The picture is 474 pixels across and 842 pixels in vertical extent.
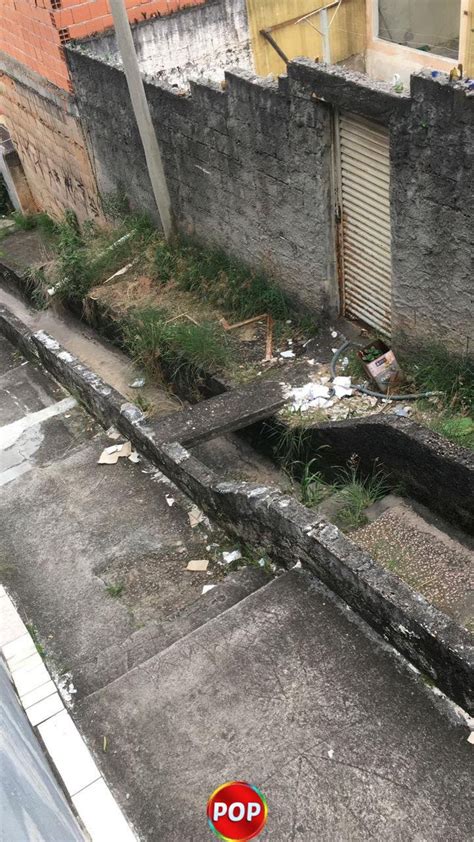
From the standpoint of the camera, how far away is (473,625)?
12.3ft

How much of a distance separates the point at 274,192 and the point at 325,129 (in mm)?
831

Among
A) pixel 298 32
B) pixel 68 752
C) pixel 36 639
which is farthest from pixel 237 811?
pixel 298 32

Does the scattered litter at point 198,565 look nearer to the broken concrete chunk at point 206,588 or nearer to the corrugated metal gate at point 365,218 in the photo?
the broken concrete chunk at point 206,588

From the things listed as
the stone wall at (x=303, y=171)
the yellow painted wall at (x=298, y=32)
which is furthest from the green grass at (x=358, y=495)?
the yellow painted wall at (x=298, y=32)

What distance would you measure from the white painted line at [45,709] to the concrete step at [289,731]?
107 mm

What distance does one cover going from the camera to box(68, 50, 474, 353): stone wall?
474cm

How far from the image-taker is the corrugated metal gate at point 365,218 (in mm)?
5359

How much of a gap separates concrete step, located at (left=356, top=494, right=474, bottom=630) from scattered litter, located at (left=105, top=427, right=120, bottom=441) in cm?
204

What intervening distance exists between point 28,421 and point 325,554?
11.4 feet

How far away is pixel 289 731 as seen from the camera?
10.9 feet

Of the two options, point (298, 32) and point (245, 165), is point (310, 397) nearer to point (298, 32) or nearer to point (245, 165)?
point (245, 165)

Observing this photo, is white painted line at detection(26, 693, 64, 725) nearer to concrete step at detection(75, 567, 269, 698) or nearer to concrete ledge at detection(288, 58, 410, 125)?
concrete step at detection(75, 567, 269, 698)

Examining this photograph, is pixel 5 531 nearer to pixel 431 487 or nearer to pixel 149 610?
pixel 149 610

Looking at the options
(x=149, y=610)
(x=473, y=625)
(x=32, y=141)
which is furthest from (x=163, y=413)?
(x=32, y=141)
